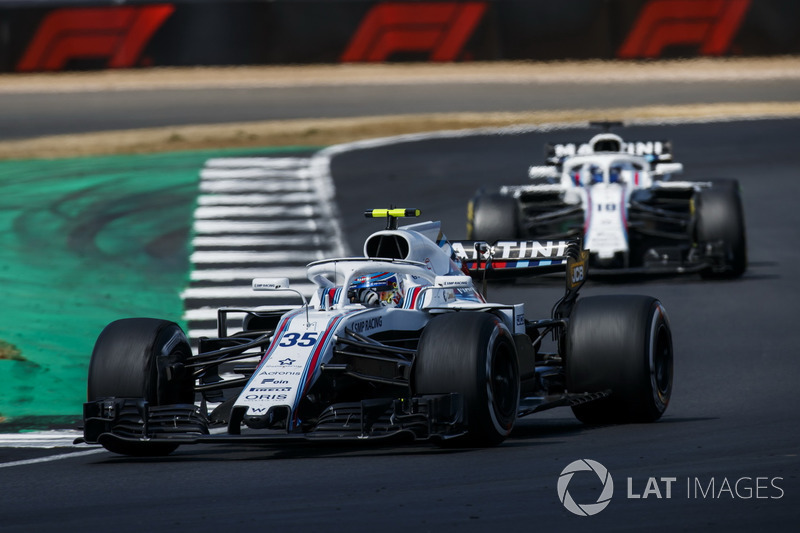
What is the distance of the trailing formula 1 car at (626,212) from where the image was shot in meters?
19.8

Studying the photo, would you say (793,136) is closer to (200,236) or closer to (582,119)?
(582,119)

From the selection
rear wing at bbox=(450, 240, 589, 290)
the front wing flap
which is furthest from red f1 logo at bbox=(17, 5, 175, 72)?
the front wing flap

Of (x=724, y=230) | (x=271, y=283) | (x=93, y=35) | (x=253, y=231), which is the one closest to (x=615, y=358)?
(x=271, y=283)

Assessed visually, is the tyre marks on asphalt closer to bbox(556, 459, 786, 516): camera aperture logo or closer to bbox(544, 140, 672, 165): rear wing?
bbox(544, 140, 672, 165): rear wing

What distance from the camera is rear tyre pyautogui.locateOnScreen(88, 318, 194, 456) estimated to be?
10695mm

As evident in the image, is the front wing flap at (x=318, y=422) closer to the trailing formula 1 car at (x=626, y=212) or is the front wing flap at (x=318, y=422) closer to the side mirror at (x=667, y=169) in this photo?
the trailing formula 1 car at (x=626, y=212)

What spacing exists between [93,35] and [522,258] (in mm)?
24567

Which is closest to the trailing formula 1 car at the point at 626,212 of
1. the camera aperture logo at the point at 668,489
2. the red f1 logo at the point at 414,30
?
the camera aperture logo at the point at 668,489

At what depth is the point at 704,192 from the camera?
20312 mm

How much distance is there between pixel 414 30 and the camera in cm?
3606

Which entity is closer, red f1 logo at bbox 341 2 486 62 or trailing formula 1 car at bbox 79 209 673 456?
trailing formula 1 car at bbox 79 209 673 456

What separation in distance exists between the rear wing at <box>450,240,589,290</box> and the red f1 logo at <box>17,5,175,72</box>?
77.7 feet

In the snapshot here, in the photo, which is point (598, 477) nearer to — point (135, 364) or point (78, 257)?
point (135, 364)

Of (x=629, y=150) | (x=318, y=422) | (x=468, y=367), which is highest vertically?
(x=629, y=150)
